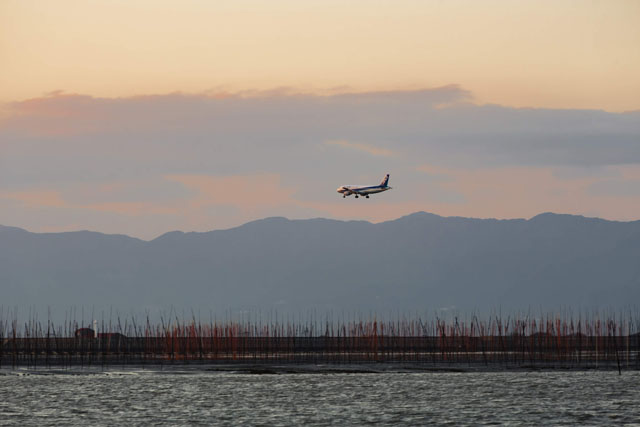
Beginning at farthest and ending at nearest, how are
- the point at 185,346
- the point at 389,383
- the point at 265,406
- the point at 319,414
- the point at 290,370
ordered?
the point at 185,346 < the point at 290,370 < the point at 389,383 < the point at 265,406 < the point at 319,414

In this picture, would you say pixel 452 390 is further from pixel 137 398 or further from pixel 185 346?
pixel 185 346

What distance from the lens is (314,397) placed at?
50.0 meters

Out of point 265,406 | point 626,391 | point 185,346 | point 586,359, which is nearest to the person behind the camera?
point 265,406

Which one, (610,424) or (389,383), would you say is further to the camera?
(389,383)

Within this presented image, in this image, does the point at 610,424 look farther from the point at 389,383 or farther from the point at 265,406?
the point at 389,383

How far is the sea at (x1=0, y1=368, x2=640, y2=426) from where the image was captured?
139 ft

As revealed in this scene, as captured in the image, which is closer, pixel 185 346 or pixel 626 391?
pixel 626 391

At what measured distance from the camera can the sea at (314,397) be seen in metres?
42.3

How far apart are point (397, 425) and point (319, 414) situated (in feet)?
14.0

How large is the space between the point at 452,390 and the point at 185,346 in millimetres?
31882

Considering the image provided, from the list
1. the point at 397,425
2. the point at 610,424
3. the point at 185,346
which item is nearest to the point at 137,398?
the point at 397,425

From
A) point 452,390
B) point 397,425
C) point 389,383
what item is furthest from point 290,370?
point 397,425

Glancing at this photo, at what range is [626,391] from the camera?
169ft

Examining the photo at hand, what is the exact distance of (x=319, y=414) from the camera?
144ft
